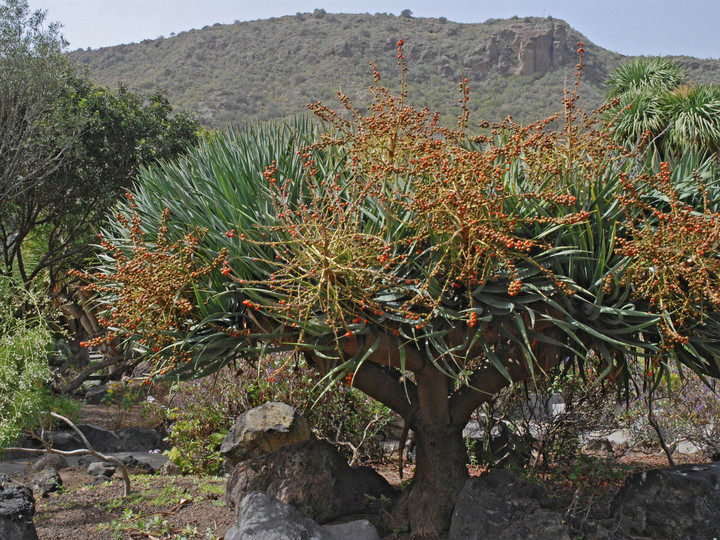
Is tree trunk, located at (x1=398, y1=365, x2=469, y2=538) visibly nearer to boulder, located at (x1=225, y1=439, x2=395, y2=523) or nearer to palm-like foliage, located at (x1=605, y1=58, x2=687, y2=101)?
boulder, located at (x1=225, y1=439, x2=395, y2=523)

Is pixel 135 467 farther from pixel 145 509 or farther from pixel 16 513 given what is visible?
pixel 16 513

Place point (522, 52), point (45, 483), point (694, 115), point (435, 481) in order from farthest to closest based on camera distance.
Answer: point (522, 52)
point (694, 115)
point (45, 483)
point (435, 481)

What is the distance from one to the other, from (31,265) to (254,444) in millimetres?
12754

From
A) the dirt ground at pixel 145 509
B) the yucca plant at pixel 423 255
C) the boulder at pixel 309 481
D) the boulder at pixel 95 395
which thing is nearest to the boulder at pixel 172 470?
the dirt ground at pixel 145 509

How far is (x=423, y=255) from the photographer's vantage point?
13.4 ft

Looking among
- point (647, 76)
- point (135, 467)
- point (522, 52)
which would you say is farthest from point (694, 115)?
point (522, 52)

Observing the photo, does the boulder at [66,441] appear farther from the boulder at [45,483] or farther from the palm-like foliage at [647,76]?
the palm-like foliage at [647,76]

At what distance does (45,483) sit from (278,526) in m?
3.50

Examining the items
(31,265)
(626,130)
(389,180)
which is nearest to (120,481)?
(389,180)

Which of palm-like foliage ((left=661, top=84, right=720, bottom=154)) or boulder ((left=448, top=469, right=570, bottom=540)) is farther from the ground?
palm-like foliage ((left=661, top=84, right=720, bottom=154))

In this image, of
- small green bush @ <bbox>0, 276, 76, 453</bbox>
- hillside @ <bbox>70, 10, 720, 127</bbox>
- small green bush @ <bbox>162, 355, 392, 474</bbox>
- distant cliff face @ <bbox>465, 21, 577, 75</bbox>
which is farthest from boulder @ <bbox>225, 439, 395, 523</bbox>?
distant cliff face @ <bbox>465, 21, 577, 75</bbox>

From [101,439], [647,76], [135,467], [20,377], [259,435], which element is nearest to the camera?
[20,377]

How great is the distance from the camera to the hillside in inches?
1372

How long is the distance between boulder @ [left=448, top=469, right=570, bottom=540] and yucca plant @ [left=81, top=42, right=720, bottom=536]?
410 millimetres
